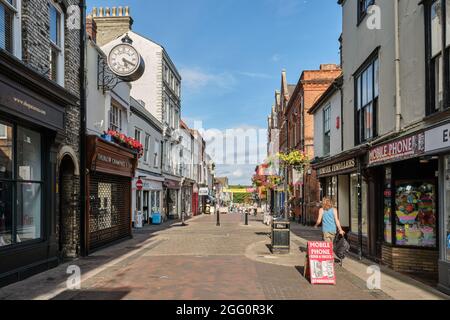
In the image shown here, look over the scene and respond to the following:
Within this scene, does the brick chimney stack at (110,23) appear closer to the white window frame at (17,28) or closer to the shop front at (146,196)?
the shop front at (146,196)

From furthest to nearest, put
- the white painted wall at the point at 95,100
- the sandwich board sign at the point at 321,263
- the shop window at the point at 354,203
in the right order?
the shop window at the point at 354,203
the white painted wall at the point at 95,100
the sandwich board sign at the point at 321,263

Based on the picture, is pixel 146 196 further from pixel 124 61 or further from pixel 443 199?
pixel 443 199

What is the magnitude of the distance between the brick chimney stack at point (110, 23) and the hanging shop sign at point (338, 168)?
18.2 m

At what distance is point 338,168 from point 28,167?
10.1 m

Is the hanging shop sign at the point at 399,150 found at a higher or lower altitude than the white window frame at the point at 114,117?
lower

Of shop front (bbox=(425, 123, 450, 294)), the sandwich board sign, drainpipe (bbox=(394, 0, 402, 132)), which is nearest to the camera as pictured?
shop front (bbox=(425, 123, 450, 294))

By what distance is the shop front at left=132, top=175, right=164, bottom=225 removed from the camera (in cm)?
2625

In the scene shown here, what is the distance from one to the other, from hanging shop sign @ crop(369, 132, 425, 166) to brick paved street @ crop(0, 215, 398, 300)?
2.86 m

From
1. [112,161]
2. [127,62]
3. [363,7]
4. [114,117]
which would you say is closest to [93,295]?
[112,161]

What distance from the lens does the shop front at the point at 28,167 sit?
9.02 metres

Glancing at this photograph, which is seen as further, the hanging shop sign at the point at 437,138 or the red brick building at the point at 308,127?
the red brick building at the point at 308,127

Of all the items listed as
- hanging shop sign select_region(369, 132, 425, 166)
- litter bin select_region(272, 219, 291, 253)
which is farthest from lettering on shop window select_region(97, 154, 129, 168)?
hanging shop sign select_region(369, 132, 425, 166)

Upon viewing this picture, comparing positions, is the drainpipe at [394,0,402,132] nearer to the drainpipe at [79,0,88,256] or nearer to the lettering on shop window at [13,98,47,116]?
the lettering on shop window at [13,98,47,116]

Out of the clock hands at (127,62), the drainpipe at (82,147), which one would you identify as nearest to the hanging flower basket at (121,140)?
the drainpipe at (82,147)
